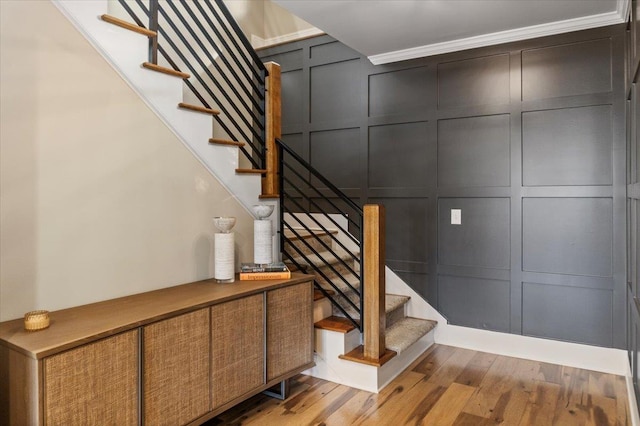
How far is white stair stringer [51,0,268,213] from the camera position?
6.25 feet

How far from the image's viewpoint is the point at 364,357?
2.63 meters

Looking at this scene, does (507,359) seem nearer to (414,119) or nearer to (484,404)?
(484,404)

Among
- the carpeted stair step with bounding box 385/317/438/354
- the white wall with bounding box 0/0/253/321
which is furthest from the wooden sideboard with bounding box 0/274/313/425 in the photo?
the carpeted stair step with bounding box 385/317/438/354

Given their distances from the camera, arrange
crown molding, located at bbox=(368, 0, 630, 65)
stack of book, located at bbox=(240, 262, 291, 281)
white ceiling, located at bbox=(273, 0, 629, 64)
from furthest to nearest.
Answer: crown molding, located at bbox=(368, 0, 630, 65) → white ceiling, located at bbox=(273, 0, 629, 64) → stack of book, located at bbox=(240, 262, 291, 281)

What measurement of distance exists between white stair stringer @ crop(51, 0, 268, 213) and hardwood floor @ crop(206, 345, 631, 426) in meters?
1.27

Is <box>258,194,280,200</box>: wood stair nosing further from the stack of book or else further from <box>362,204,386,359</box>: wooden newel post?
<box>362,204,386,359</box>: wooden newel post

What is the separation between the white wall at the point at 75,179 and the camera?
65.7 inches

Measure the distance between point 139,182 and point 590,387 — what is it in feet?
9.62

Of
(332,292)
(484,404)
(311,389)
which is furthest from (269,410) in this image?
(484,404)

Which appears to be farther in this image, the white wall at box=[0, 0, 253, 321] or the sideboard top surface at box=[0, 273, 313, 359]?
the white wall at box=[0, 0, 253, 321]

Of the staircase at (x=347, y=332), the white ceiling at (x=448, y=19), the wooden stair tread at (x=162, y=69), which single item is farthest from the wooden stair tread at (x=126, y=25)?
the staircase at (x=347, y=332)

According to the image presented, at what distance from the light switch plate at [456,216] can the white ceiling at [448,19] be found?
4.21 feet

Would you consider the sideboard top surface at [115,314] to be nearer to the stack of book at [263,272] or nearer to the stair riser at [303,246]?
the stack of book at [263,272]

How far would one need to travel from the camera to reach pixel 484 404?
7.99 feet
